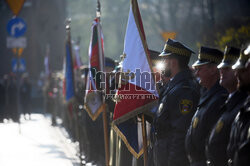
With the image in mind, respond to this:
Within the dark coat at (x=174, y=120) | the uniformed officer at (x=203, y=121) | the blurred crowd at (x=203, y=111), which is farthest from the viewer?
the dark coat at (x=174, y=120)

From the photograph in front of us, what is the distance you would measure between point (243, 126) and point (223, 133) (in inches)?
33.4

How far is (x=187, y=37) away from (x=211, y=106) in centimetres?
4924

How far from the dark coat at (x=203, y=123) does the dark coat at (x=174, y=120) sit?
0.59m

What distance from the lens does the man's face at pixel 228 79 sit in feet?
19.0

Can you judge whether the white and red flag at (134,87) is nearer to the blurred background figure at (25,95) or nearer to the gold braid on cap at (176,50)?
the gold braid on cap at (176,50)

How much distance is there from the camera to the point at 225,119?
5.62m

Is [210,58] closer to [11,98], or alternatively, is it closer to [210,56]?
[210,56]

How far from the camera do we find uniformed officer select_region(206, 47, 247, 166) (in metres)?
5.55

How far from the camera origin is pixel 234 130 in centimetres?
504

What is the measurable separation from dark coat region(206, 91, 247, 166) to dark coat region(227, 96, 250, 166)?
0.50 metres

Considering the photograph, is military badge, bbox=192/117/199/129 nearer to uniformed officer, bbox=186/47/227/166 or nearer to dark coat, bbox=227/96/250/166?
uniformed officer, bbox=186/47/227/166

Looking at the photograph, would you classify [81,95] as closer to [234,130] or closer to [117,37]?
[234,130]

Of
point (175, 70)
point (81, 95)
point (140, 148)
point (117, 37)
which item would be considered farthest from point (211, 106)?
point (117, 37)

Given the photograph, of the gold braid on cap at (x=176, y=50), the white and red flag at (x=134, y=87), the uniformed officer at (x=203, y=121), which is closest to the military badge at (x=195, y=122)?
the uniformed officer at (x=203, y=121)
